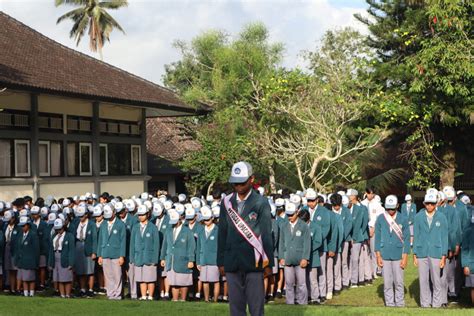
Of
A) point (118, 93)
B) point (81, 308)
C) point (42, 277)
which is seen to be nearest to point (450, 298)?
point (81, 308)

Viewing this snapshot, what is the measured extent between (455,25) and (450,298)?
990 centimetres

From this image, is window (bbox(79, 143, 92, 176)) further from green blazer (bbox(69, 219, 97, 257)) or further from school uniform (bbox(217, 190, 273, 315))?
school uniform (bbox(217, 190, 273, 315))

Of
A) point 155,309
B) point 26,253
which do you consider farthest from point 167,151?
point 155,309

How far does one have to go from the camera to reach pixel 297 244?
13.2 metres

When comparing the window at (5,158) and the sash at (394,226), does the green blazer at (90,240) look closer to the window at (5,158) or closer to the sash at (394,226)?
the sash at (394,226)

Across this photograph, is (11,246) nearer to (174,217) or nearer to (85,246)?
(85,246)

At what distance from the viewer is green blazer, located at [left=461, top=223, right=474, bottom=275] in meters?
12.6

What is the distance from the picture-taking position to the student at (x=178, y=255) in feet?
46.5

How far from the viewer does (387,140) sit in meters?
31.7

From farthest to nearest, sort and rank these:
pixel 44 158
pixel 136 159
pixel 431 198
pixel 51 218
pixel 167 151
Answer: pixel 167 151, pixel 136 159, pixel 44 158, pixel 51 218, pixel 431 198

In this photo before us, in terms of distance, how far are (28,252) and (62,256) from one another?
A: 82 cm

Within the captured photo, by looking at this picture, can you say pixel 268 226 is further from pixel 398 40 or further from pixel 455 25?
pixel 398 40

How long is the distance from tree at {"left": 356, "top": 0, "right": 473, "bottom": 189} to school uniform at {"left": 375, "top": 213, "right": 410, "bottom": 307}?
9.55m

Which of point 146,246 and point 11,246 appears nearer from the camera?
point 146,246
